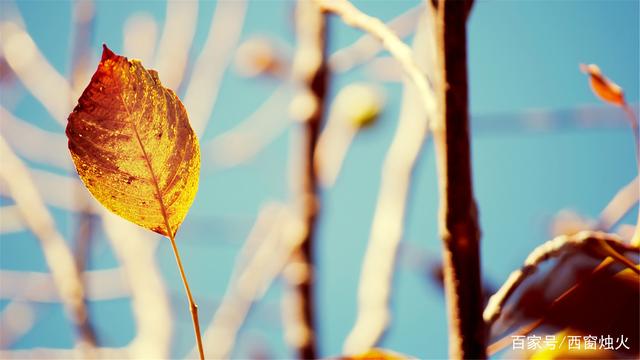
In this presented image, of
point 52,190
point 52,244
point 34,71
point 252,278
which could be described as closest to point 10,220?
point 52,190

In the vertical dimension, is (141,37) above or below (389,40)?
above

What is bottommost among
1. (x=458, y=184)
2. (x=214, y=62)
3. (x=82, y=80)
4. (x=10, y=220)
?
(x=10, y=220)

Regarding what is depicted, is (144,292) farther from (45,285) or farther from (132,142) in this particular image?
(132,142)

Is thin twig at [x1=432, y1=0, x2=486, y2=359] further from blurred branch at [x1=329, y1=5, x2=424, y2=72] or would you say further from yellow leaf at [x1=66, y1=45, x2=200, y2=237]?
blurred branch at [x1=329, y1=5, x2=424, y2=72]

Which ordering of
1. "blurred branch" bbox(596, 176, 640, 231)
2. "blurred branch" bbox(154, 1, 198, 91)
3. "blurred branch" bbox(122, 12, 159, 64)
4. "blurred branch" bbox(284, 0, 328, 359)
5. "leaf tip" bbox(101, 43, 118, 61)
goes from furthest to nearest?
"blurred branch" bbox(122, 12, 159, 64)
"blurred branch" bbox(154, 1, 198, 91)
"blurred branch" bbox(284, 0, 328, 359)
"blurred branch" bbox(596, 176, 640, 231)
"leaf tip" bbox(101, 43, 118, 61)

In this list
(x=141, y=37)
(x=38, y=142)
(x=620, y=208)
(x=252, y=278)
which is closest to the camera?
(x=620, y=208)

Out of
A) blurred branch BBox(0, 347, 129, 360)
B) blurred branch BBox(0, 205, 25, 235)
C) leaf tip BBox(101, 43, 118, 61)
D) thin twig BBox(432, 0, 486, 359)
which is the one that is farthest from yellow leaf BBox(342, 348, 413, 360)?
blurred branch BBox(0, 205, 25, 235)

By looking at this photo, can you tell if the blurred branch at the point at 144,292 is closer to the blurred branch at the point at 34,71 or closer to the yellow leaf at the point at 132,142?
the blurred branch at the point at 34,71
